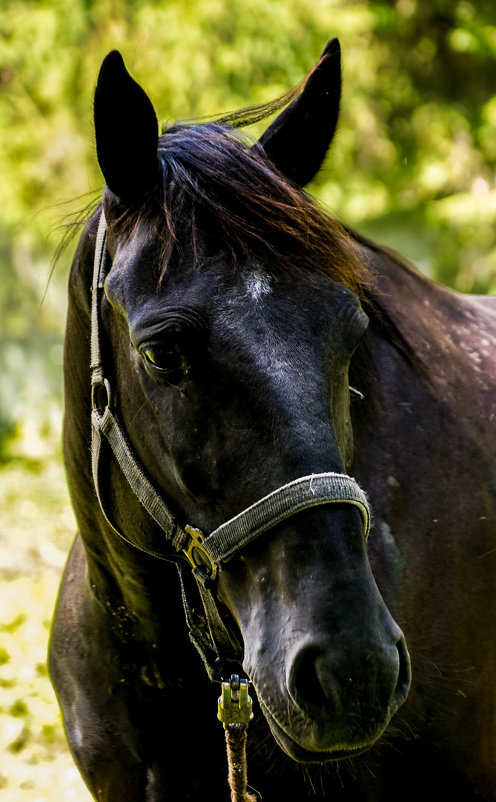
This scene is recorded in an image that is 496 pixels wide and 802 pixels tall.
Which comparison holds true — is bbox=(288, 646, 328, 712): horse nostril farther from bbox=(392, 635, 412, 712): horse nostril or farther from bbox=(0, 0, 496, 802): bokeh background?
bbox=(0, 0, 496, 802): bokeh background

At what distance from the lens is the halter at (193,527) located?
144cm

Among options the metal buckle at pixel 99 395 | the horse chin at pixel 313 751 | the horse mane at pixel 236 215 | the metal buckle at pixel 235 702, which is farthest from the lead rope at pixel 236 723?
the horse mane at pixel 236 215

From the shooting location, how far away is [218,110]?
293 inches

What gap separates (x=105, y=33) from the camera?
813cm

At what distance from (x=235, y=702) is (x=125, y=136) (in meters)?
1.24

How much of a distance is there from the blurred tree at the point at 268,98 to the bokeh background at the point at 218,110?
2cm

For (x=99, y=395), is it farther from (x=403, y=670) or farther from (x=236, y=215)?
(x=403, y=670)

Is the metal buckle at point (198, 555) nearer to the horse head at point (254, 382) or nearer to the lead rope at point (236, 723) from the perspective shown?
the horse head at point (254, 382)

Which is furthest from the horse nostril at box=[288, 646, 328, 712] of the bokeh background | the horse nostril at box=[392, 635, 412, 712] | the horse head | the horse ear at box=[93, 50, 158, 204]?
the bokeh background

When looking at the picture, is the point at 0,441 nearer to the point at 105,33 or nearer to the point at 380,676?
the point at 105,33

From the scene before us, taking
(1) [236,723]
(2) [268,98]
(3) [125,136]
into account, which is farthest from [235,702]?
(2) [268,98]

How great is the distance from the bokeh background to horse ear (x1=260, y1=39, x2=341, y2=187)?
510 cm

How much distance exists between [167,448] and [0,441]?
8039 millimetres

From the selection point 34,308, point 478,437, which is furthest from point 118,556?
point 34,308
